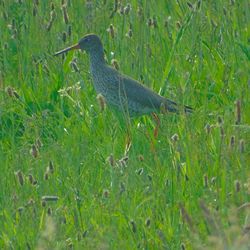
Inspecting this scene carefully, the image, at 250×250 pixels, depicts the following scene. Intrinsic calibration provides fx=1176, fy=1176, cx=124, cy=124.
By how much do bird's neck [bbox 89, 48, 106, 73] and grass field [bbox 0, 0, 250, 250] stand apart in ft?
0.30

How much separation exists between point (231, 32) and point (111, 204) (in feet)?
9.15

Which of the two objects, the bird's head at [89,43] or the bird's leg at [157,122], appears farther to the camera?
the bird's head at [89,43]

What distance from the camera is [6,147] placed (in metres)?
6.44

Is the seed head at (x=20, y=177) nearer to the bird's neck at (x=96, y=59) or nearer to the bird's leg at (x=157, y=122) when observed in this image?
the bird's leg at (x=157, y=122)

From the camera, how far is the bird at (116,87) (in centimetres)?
703

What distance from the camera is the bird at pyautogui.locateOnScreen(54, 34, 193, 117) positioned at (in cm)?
703

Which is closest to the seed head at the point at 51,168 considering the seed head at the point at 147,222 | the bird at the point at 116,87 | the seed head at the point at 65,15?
the seed head at the point at 147,222

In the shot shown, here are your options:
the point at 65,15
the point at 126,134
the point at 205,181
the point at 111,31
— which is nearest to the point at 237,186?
the point at 205,181

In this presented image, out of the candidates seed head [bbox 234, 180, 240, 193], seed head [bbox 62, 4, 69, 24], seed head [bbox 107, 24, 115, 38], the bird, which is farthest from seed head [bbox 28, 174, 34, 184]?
seed head [bbox 62, 4, 69, 24]

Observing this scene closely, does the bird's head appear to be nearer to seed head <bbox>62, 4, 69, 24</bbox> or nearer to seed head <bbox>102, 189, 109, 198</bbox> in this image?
seed head <bbox>62, 4, 69, 24</bbox>

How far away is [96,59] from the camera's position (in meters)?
7.59

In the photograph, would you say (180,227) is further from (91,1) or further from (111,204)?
(91,1)

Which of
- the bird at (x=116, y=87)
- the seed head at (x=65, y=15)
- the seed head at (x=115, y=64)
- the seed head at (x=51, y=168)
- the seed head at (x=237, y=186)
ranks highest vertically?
the seed head at (x=237, y=186)

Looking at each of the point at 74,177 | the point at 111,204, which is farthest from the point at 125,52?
the point at 111,204
